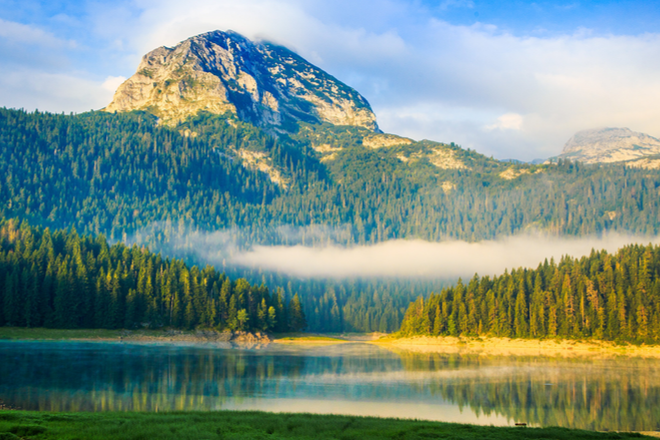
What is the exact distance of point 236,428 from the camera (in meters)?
36.5

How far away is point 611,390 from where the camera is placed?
67.6 meters

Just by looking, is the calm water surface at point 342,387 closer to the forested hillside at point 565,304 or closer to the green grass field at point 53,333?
the green grass field at point 53,333

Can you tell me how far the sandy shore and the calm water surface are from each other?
20.3m

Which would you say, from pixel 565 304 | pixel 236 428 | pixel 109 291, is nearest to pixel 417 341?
pixel 565 304

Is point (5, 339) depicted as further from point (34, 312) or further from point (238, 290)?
point (238, 290)

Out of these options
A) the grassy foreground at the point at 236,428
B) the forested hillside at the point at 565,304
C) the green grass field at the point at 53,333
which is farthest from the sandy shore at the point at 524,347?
the grassy foreground at the point at 236,428

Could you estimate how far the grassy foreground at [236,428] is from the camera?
3150 cm

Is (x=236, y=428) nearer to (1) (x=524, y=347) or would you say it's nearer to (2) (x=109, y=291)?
(2) (x=109, y=291)

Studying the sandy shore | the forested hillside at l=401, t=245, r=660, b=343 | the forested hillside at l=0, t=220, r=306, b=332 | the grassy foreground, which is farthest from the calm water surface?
the forested hillside at l=401, t=245, r=660, b=343

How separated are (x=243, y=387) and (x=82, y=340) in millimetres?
73116

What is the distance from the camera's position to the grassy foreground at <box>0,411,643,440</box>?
103 feet

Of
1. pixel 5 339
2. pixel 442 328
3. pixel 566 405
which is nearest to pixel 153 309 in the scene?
pixel 5 339

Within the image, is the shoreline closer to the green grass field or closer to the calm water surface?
the green grass field

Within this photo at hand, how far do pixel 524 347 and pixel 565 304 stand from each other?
15.2 m
